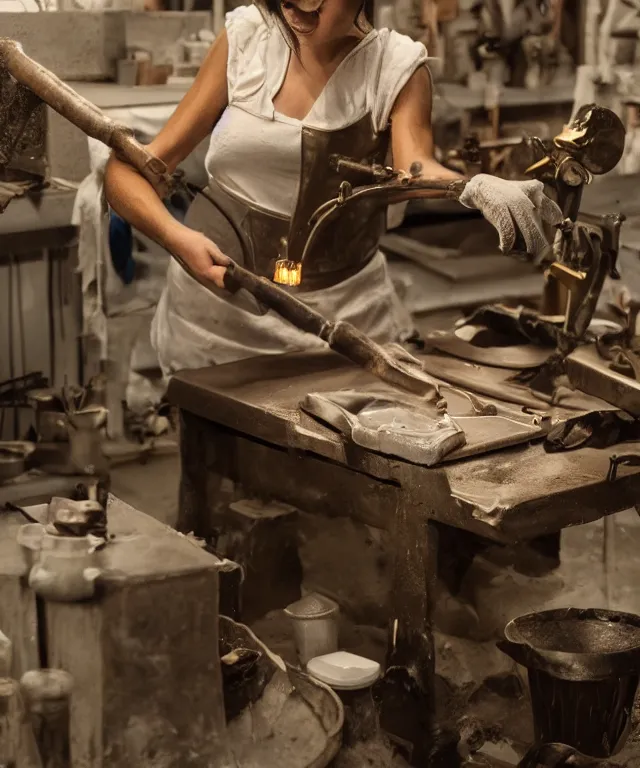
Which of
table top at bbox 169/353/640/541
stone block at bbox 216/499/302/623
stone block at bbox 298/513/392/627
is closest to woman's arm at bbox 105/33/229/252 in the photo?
table top at bbox 169/353/640/541

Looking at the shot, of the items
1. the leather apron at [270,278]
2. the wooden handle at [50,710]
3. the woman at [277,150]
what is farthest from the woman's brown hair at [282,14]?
the wooden handle at [50,710]

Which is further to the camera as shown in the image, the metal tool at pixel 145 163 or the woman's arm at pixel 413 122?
the woman's arm at pixel 413 122

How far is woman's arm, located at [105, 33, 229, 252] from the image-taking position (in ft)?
13.7

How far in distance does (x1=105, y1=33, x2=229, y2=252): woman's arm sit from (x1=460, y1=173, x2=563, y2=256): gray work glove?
1033 mm

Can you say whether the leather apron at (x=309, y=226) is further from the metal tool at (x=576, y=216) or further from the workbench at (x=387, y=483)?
the metal tool at (x=576, y=216)

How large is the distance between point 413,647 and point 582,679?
475 millimetres

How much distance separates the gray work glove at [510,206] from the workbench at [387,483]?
0.61m

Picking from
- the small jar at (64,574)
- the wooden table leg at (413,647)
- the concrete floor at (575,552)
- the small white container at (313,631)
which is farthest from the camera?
the concrete floor at (575,552)

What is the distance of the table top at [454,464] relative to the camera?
134 inches

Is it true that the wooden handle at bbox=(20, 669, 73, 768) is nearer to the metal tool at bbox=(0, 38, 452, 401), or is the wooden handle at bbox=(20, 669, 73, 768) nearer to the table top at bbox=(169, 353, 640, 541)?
the table top at bbox=(169, 353, 640, 541)

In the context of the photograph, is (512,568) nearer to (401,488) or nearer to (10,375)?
(401,488)

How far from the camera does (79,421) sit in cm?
447

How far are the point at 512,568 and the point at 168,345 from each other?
1.51 m

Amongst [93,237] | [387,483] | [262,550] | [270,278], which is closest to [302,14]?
[270,278]
